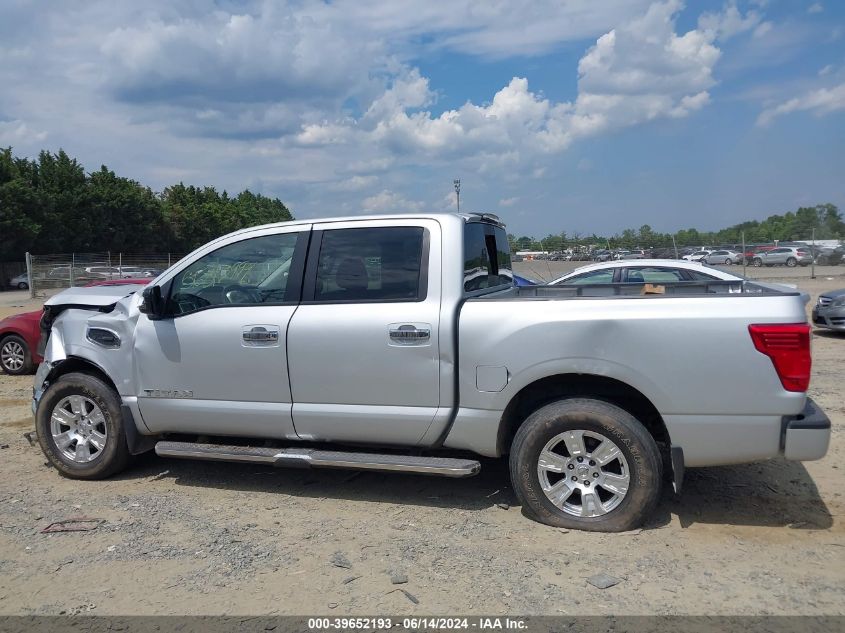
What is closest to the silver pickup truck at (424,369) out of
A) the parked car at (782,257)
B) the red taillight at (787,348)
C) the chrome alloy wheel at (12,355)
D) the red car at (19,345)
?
the red taillight at (787,348)

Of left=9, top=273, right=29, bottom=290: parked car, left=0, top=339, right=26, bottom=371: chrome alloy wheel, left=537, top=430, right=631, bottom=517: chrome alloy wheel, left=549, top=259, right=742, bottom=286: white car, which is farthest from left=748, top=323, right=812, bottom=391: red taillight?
left=9, top=273, right=29, bottom=290: parked car

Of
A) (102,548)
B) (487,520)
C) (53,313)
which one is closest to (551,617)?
(487,520)

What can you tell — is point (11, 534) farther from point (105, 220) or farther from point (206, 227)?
point (206, 227)

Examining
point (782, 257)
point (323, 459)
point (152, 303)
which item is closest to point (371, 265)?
point (323, 459)

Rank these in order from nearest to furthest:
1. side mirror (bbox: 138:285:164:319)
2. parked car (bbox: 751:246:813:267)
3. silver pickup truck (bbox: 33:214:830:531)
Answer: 1. silver pickup truck (bbox: 33:214:830:531)
2. side mirror (bbox: 138:285:164:319)
3. parked car (bbox: 751:246:813:267)

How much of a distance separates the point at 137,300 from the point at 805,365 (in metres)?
4.60

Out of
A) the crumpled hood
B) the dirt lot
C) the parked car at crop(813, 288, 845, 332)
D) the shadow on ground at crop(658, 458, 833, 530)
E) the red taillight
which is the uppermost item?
the crumpled hood

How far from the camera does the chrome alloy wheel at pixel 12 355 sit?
10.7m

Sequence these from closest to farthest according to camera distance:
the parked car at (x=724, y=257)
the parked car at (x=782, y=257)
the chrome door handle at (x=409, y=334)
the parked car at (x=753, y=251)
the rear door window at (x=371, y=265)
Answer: the chrome door handle at (x=409, y=334) → the rear door window at (x=371, y=265) → the parked car at (x=724, y=257) → the parked car at (x=782, y=257) → the parked car at (x=753, y=251)

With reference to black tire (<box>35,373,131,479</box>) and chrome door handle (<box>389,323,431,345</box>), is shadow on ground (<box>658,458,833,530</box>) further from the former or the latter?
black tire (<box>35,373,131,479</box>)

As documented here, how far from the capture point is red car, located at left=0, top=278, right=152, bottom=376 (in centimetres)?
1060

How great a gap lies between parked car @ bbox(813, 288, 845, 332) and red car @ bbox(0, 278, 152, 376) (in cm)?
1146

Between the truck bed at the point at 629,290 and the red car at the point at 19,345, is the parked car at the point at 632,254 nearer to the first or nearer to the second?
the red car at the point at 19,345

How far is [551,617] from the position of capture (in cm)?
345
